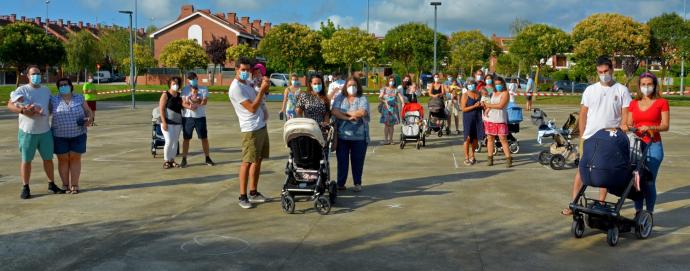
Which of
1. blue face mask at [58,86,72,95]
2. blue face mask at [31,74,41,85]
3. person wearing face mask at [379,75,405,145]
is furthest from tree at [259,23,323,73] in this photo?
blue face mask at [31,74,41,85]

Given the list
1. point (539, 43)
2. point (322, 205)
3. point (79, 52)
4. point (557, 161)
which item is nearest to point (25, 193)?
point (322, 205)

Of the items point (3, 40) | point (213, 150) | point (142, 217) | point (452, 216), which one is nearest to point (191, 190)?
point (142, 217)

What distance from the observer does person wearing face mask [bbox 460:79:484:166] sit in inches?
438

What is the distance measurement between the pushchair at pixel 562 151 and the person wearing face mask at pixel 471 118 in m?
1.18

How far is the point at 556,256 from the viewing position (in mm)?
5750

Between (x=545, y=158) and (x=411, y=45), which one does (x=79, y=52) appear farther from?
(x=545, y=158)

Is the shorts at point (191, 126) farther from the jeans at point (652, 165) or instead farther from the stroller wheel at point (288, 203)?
the jeans at point (652, 165)

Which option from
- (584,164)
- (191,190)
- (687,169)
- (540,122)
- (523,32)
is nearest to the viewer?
(584,164)

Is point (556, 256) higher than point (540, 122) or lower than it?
lower

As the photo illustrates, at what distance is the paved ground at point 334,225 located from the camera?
560 centimetres

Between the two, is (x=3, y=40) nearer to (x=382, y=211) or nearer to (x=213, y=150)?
(x=213, y=150)

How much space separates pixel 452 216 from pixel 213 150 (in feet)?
24.3

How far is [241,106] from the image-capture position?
7.51 meters

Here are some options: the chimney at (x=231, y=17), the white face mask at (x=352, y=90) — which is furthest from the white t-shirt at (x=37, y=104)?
the chimney at (x=231, y=17)
